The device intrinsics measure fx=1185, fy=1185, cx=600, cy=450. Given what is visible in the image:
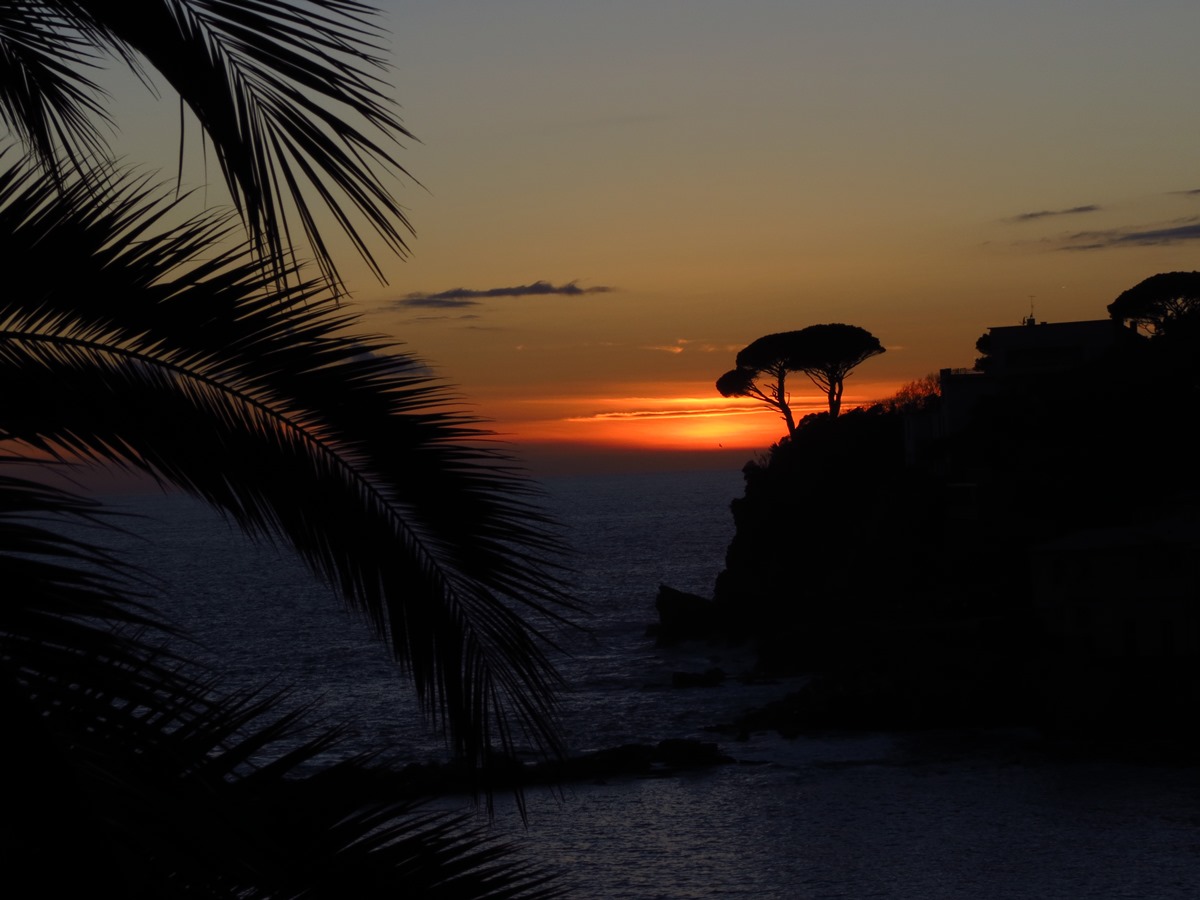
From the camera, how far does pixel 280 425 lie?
10.4 ft

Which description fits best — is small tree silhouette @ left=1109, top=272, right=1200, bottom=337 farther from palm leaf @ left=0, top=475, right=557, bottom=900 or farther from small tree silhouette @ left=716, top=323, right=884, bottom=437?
palm leaf @ left=0, top=475, right=557, bottom=900

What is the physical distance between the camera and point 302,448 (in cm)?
320

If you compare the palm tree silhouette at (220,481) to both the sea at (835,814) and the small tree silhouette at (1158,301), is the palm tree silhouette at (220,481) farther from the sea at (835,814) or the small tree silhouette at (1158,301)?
the small tree silhouette at (1158,301)

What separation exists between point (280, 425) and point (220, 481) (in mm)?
218

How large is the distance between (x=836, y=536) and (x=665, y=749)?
22.7 metres

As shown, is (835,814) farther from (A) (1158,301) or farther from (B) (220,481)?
(A) (1158,301)

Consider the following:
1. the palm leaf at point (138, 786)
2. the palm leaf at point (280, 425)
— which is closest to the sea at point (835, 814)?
the palm leaf at point (280, 425)

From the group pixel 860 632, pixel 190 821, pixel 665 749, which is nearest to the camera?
pixel 190 821

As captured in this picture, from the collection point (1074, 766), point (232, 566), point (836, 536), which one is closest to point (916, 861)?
point (1074, 766)

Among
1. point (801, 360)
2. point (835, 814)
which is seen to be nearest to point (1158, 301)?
point (801, 360)

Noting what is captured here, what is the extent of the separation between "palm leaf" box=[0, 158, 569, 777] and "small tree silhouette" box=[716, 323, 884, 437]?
192 ft

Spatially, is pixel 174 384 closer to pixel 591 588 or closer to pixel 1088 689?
pixel 1088 689

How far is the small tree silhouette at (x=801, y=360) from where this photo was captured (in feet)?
201

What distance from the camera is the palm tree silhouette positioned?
205 centimetres
